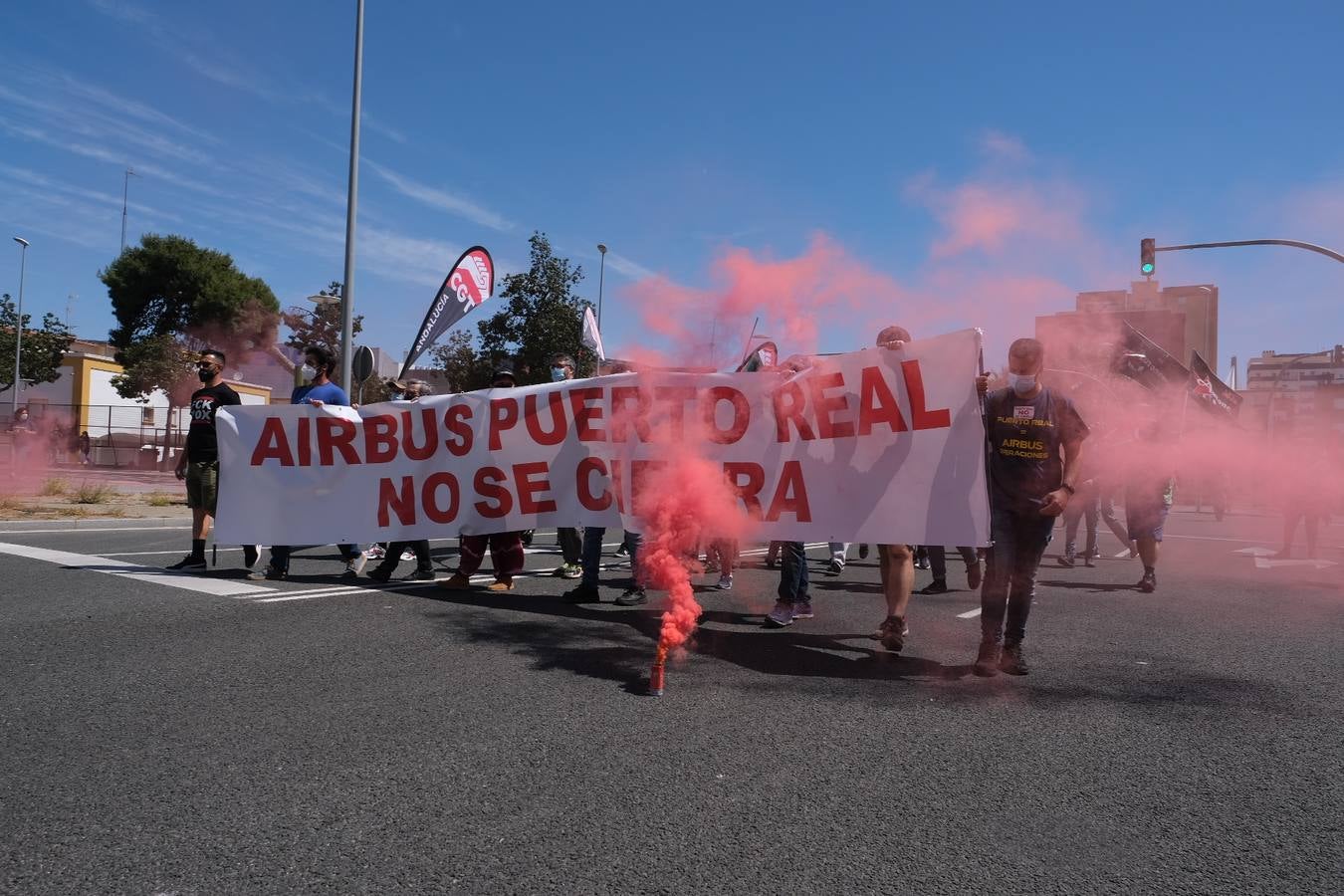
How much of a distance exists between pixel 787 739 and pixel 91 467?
108 feet

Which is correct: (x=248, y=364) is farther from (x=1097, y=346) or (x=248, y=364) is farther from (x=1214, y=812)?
(x=1214, y=812)

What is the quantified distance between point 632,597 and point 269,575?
322 centimetres

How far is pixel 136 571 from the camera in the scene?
771cm

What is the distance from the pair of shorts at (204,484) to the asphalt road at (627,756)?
145 centimetres

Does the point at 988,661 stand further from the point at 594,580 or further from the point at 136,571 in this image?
the point at 136,571

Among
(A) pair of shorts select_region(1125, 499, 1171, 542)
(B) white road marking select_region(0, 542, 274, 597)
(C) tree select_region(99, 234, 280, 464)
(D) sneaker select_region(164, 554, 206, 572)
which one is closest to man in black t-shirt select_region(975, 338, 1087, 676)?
(A) pair of shorts select_region(1125, 499, 1171, 542)

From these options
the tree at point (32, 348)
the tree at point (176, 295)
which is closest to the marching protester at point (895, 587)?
the tree at point (32, 348)

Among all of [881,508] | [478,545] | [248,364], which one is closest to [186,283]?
[248,364]

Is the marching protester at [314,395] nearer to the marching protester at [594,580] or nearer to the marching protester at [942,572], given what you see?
the marching protester at [594,580]

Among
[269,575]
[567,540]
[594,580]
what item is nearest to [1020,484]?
[594,580]

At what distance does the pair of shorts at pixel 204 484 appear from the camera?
25.4 feet

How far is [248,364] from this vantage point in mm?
55281

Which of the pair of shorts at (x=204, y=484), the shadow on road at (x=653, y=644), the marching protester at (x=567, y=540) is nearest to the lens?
the shadow on road at (x=653, y=644)

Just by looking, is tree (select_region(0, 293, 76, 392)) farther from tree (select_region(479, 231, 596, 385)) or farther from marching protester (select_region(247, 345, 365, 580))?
marching protester (select_region(247, 345, 365, 580))
